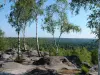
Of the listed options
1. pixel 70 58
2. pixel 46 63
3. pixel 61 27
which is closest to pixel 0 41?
pixel 61 27

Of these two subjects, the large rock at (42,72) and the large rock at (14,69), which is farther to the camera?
the large rock at (14,69)

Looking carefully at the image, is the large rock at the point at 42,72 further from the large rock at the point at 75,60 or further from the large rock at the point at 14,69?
the large rock at the point at 75,60

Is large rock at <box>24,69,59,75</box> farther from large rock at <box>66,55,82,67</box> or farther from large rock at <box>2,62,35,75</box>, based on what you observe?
large rock at <box>66,55,82,67</box>

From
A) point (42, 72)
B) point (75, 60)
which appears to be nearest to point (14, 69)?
point (42, 72)

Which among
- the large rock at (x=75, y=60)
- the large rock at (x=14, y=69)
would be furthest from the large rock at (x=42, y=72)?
the large rock at (x=75, y=60)

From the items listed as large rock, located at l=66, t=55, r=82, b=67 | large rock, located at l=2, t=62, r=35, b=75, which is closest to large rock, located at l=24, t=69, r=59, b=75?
large rock, located at l=2, t=62, r=35, b=75

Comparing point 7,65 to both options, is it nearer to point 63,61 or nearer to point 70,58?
point 63,61

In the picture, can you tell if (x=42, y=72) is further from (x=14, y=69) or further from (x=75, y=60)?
(x=75, y=60)

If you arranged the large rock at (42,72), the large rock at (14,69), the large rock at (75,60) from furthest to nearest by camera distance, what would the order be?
the large rock at (75,60) → the large rock at (14,69) → the large rock at (42,72)

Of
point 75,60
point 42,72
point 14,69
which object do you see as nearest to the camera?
point 42,72

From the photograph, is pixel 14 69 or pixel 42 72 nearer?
pixel 42 72

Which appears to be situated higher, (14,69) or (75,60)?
(14,69)

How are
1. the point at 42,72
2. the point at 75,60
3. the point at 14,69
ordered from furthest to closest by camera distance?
the point at 75,60
the point at 14,69
the point at 42,72

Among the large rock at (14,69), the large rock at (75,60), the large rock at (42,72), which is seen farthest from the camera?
the large rock at (75,60)
